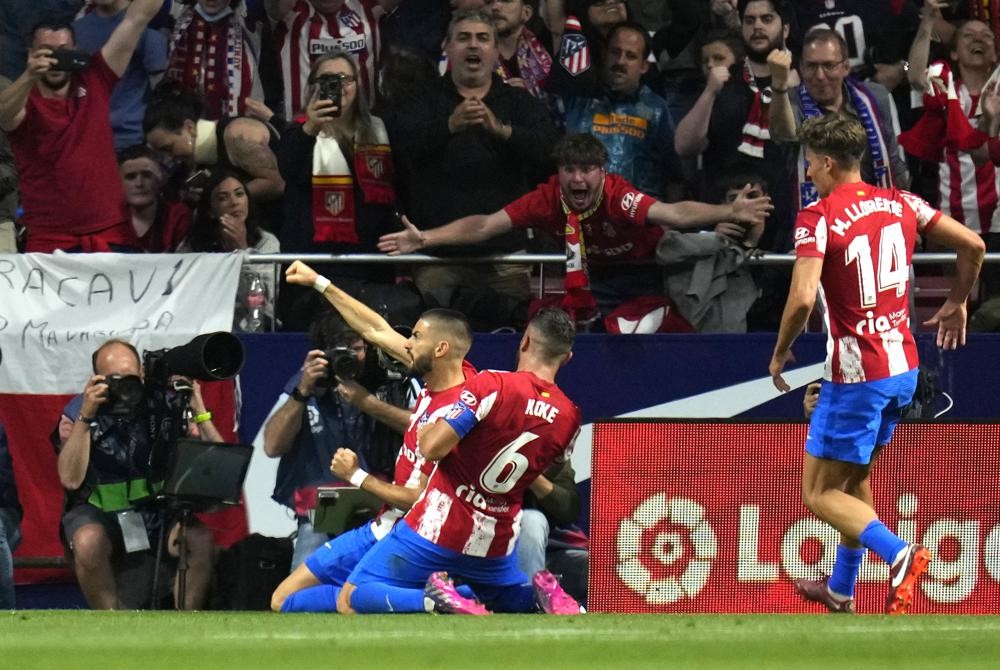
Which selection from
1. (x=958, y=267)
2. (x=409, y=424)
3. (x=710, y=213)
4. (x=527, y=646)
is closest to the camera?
(x=527, y=646)

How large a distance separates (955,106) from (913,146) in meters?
0.33

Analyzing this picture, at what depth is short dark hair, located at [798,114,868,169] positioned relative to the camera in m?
6.93

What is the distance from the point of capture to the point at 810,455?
7051 mm

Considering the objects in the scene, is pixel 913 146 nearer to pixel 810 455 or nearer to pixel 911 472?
pixel 911 472

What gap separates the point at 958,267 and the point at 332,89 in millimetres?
3732

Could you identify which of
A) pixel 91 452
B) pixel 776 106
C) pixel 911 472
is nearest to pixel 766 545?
pixel 911 472

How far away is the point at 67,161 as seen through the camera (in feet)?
32.2

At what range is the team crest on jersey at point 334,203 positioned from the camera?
971 cm

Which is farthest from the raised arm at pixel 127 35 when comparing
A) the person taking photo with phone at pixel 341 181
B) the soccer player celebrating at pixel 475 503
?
the soccer player celebrating at pixel 475 503

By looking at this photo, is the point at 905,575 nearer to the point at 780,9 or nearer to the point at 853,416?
the point at 853,416

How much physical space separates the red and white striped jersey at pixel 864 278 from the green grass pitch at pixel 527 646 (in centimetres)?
120

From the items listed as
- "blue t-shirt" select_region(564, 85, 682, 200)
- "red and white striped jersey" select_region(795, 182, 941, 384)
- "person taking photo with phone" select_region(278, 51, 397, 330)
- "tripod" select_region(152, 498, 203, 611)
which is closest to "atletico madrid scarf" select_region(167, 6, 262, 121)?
"person taking photo with phone" select_region(278, 51, 397, 330)

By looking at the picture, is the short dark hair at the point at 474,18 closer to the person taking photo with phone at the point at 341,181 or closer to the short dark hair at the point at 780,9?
the person taking photo with phone at the point at 341,181

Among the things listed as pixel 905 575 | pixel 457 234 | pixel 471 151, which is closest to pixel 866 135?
pixel 471 151
